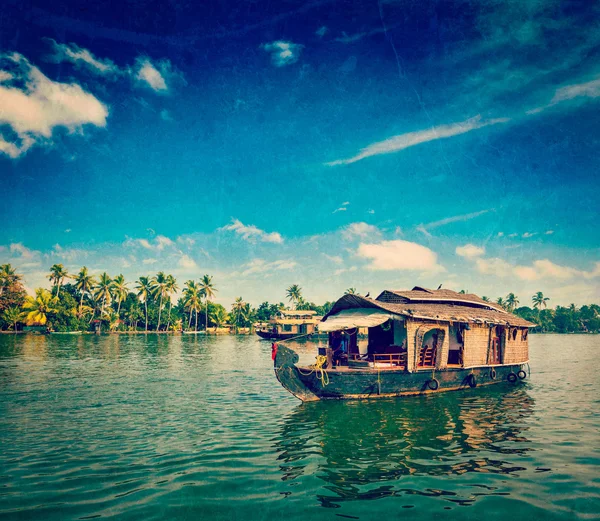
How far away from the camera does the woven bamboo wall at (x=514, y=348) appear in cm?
1895

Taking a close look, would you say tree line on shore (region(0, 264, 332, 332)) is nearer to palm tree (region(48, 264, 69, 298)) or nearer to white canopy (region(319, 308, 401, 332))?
palm tree (region(48, 264, 69, 298))

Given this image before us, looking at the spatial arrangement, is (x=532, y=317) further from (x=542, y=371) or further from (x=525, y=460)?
(x=525, y=460)

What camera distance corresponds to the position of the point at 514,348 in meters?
19.6

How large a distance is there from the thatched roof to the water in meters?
3.07

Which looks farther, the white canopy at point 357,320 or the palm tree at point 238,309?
the palm tree at point 238,309

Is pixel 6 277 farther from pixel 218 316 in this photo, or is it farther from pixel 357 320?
pixel 357 320

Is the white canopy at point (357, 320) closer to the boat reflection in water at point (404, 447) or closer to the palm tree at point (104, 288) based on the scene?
the boat reflection in water at point (404, 447)

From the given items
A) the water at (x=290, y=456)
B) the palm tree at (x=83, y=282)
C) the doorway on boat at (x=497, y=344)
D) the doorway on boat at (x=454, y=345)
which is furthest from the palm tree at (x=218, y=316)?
the doorway on boat at (x=497, y=344)

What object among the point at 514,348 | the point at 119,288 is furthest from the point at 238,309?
the point at 514,348

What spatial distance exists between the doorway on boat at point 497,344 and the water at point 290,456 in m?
2.38

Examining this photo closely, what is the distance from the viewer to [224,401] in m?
14.8

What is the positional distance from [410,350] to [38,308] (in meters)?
68.5

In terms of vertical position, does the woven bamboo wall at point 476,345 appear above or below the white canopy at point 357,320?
below

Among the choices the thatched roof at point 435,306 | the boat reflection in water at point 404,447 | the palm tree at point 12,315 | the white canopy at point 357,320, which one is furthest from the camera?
the palm tree at point 12,315
